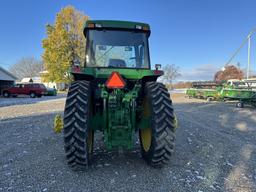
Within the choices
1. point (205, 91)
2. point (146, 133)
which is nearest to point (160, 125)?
point (146, 133)

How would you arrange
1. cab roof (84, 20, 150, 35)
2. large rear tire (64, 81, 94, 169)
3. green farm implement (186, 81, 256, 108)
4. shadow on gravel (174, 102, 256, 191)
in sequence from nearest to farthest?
large rear tire (64, 81, 94, 169), shadow on gravel (174, 102, 256, 191), cab roof (84, 20, 150, 35), green farm implement (186, 81, 256, 108)

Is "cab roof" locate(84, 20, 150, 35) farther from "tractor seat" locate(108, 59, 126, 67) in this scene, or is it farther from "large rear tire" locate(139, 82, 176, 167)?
"large rear tire" locate(139, 82, 176, 167)

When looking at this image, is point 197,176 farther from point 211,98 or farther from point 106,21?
point 211,98

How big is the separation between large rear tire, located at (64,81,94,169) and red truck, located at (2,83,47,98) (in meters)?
25.8

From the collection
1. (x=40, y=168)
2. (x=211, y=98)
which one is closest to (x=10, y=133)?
(x=40, y=168)

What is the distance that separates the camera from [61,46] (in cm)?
3334

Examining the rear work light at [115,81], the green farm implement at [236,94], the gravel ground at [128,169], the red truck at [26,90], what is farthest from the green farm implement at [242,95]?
the red truck at [26,90]

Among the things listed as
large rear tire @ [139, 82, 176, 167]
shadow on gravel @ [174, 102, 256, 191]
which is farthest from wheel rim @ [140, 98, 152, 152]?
shadow on gravel @ [174, 102, 256, 191]

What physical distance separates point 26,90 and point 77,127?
87.1 feet

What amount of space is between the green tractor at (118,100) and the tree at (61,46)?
95.7 feet

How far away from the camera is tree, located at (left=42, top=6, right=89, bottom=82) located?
3316 centimetres

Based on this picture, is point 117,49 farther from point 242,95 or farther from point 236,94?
point 236,94

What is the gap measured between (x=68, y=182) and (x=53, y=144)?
2.39 m

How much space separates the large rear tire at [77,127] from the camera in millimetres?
3709
